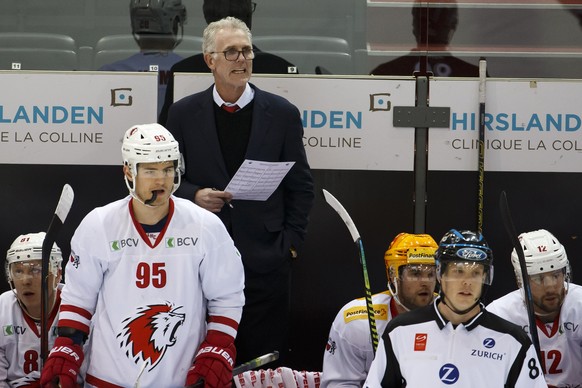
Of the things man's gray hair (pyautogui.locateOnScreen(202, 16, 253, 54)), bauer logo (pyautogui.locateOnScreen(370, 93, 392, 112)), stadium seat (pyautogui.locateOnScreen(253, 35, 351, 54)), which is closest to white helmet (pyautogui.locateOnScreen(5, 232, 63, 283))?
man's gray hair (pyautogui.locateOnScreen(202, 16, 253, 54))

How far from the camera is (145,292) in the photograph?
3.48m

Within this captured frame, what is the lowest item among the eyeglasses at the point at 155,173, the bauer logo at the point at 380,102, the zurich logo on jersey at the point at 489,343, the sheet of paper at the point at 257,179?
the zurich logo on jersey at the point at 489,343

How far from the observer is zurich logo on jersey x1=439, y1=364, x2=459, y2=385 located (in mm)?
3367

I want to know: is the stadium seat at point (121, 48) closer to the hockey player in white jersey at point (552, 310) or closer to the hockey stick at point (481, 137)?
the hockey stick at point (481, 137)

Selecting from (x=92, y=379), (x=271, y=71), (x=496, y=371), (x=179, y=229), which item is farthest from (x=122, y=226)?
(x=271, y=71)

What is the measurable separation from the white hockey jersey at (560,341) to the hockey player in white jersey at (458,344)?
92 cm

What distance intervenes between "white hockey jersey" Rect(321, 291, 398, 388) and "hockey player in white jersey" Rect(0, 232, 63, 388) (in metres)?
1.03

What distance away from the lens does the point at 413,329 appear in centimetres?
343

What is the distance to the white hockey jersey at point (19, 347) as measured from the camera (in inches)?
171

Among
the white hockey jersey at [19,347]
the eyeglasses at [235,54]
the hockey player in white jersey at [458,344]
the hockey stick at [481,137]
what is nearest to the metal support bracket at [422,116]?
the hockey stick at [481,137]

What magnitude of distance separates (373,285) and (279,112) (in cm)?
96

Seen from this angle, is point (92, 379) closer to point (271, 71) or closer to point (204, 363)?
point (204, 363)

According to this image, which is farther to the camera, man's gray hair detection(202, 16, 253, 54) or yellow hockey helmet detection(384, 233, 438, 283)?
man's gray hair detection(202, 16, 253, 54)

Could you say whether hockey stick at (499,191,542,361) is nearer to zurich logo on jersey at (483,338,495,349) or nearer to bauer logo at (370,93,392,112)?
zurich logo on jersey at (483,338,495,349)
